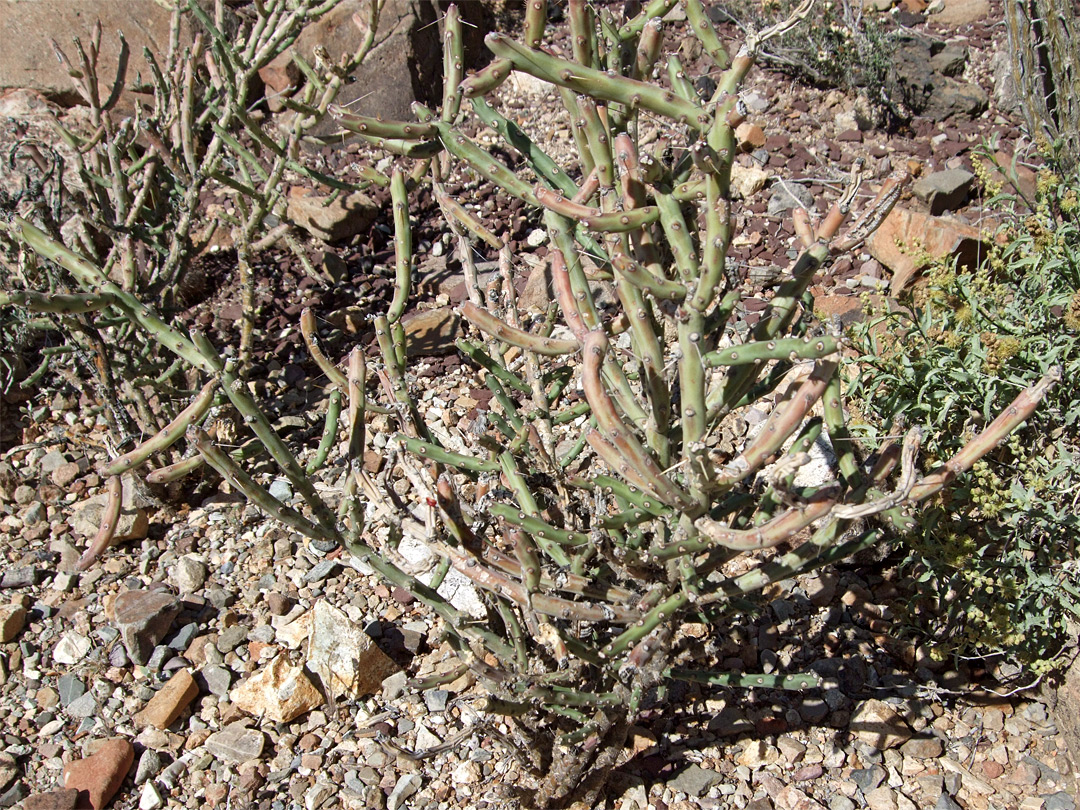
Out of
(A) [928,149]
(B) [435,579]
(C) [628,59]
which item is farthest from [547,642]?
(A) [928,149]

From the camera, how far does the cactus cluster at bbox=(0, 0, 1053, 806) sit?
1.58m

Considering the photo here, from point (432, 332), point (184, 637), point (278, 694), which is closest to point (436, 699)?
point (278, 694)

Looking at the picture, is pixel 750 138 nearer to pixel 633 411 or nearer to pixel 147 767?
pixel 633 411

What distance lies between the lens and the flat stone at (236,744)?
8.73ft

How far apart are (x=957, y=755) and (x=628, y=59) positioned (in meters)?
2.18

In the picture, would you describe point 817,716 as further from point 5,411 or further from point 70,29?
point 70,29

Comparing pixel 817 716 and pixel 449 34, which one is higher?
pixel 449 34

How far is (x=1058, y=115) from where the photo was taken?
426cm

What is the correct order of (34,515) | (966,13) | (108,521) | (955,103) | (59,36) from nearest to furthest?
(108,521) → (34,515) → (955,103) → (59,36) → (966,13)

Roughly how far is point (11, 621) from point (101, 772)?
0.81 meters

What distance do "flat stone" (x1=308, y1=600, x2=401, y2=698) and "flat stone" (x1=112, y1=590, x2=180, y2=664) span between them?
0.58 metres

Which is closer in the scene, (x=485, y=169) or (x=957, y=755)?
(x=485, y=169)

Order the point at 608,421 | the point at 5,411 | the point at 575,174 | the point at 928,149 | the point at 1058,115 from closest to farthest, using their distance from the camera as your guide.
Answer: the point at 608,421
the point at 5,411
the point at 1058,115
the point at 928,149
the point at 575,174

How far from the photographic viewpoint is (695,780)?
253 centimetres
